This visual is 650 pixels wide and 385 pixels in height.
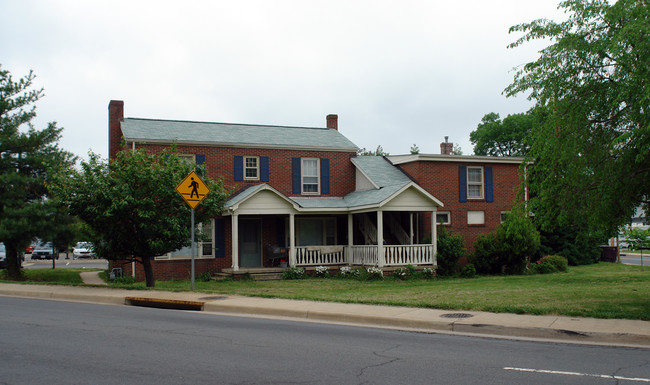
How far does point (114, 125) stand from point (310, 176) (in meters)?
9.05

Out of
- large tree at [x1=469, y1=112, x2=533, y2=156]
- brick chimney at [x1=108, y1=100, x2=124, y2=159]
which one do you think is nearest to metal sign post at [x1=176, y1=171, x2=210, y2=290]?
brick chimney at [x1=108, y1=100, x2=124, y2=159]

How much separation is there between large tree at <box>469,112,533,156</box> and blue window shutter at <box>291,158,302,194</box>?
38073mm

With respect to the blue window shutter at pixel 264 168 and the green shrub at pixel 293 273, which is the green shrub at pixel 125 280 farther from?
the blue window shutter at pixel 264 168

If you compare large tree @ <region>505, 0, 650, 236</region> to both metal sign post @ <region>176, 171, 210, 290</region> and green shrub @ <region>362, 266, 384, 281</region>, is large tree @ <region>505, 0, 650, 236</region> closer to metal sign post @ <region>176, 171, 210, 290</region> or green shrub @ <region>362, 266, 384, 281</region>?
metal sign post @ <region>176, 171, 210, 290</region>

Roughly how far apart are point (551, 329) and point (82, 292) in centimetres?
1279

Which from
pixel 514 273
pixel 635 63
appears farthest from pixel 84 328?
pixel 514 273

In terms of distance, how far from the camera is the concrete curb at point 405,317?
9758 millimetres

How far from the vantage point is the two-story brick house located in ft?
79.4

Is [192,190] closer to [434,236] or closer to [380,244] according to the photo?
[380,244]

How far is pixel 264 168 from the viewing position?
26.5 metres

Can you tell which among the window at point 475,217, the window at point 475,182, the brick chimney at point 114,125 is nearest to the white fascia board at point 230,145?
the brick chimney at point 114,125

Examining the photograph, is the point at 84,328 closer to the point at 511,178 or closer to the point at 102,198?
the point at 102,198

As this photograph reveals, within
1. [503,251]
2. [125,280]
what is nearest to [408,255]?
[503,251]

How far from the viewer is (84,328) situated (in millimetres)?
10484
